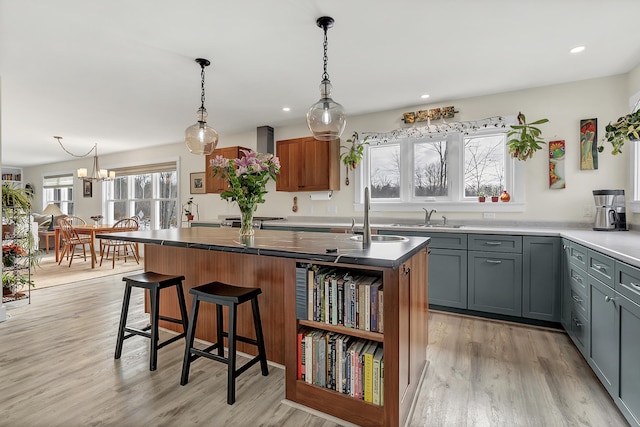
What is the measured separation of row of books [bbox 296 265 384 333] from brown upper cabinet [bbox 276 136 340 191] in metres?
2.76

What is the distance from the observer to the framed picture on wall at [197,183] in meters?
6.06

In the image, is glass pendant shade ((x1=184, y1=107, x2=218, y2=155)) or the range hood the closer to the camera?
glass pendant shade ((x1=184, y1=107, x2=218, y2=155))

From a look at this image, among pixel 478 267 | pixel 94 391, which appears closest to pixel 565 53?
pixel 478 267

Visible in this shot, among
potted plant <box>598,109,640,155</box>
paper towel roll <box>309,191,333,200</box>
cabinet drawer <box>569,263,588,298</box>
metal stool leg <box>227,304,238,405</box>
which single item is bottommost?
metal stool leg <box>227,304,238,405</box>

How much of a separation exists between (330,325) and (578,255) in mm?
1969

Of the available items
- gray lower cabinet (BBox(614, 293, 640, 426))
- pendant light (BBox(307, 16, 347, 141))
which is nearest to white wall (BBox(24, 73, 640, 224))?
gray lower cabinet (BBox(614, 293, 640, 426))

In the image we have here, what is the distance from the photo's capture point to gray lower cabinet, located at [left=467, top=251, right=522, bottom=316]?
9.91ft

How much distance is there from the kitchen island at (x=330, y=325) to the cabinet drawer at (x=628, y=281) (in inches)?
38.2

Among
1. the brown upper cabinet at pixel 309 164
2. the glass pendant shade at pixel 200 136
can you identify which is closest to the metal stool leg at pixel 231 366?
the glass pendant shade at pixel 200 136

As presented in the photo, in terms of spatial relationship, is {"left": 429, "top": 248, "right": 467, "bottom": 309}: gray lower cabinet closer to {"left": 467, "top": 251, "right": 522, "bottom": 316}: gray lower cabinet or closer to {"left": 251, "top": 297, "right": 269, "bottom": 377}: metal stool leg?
{"left": 467, "top": 251, "right": 522, "bottom": 316}: gray lower cabinet

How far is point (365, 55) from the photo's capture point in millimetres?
2775

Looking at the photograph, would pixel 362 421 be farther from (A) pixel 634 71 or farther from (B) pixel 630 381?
(A) pixel 634 71

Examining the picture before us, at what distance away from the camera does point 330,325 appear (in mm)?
1719

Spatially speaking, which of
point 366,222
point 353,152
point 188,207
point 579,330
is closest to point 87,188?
point 188,207
